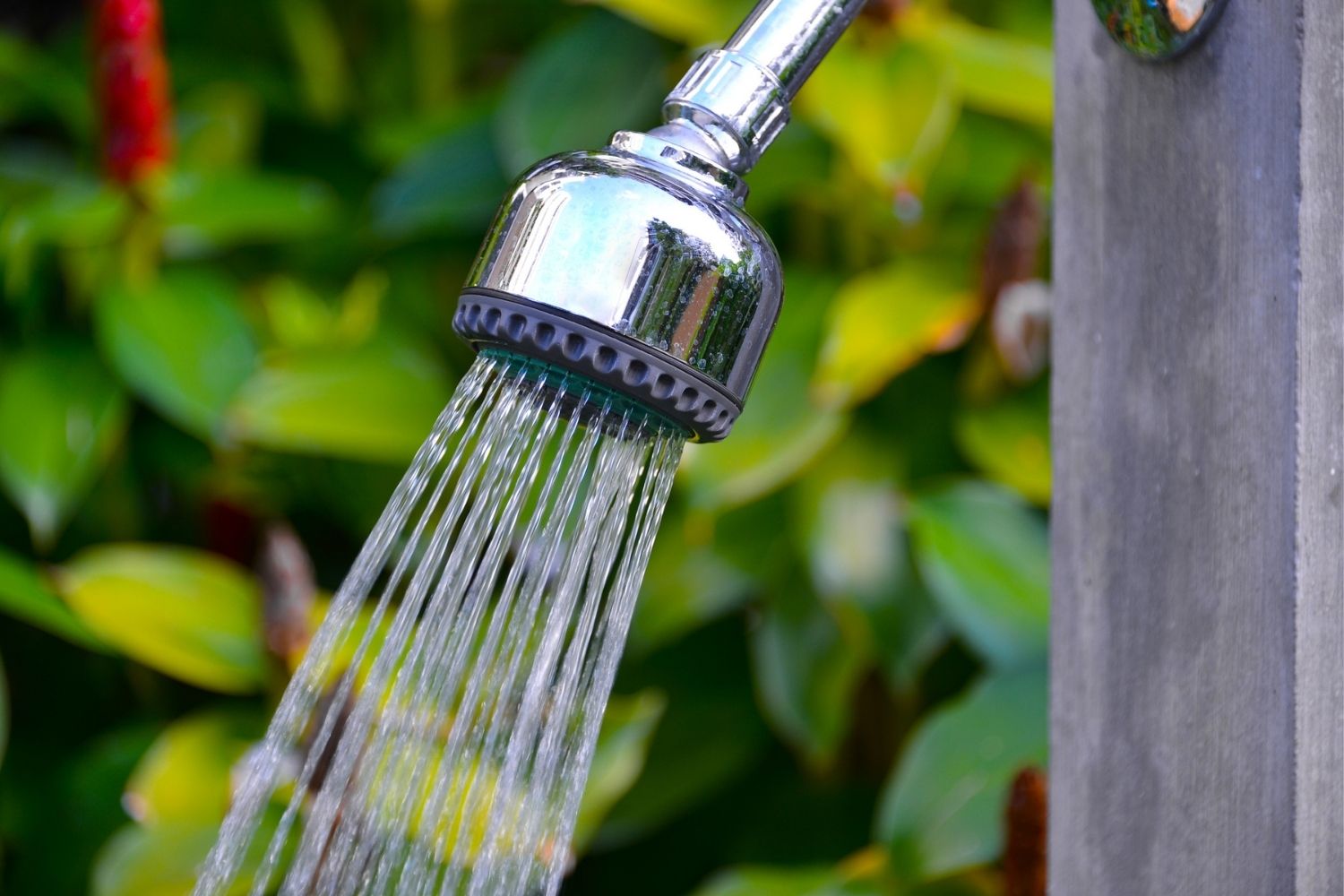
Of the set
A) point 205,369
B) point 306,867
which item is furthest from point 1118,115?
point 205,369

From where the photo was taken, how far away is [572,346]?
384 millimetres

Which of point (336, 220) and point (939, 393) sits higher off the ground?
point (336, 220)

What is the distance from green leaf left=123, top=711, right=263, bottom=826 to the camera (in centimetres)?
91

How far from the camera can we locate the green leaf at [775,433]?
0.89m

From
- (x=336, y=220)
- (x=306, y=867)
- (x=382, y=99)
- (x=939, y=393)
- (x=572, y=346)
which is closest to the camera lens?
(x=572, y=346)

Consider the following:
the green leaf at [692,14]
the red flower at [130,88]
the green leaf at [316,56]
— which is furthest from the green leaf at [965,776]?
the green leaf at [316,56]

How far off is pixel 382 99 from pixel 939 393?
2.23 feet

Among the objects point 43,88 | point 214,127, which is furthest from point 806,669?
point 43,88

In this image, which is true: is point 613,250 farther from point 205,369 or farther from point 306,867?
point 205,369

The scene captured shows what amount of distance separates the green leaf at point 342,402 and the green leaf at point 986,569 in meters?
0.38

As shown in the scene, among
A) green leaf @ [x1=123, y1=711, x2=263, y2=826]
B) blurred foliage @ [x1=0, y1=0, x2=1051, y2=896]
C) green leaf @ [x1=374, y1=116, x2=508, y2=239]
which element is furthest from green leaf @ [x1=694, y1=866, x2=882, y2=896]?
green leaf @ [x1=374, y1=116, x2=508, y2=239]

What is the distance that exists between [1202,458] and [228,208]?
82cm

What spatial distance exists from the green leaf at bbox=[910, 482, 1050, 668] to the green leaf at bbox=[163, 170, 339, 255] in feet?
1.81

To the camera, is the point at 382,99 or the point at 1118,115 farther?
the point at 382,99
